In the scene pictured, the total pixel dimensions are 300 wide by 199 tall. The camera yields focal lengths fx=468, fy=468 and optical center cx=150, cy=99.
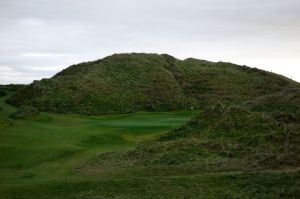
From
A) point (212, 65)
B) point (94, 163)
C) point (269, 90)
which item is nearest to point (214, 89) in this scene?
point (269, 90)

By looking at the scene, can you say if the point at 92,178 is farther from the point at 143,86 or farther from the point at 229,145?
the point at 143,86

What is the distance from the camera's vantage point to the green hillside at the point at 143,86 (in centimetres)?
5166

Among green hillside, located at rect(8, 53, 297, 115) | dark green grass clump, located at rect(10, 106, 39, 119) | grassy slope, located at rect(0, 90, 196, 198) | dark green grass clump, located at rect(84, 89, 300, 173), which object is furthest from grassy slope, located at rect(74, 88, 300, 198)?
green hillside, located at rect(8, 53, 297, 115)

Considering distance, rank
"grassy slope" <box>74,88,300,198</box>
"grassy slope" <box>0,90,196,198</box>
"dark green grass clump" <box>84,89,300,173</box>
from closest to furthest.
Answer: "grassy slope" <box>74,88,300,198</box>, "grassy slope" <box>0,90,196,198</box>, "dark green grass clump" <box>84,89,300,173</box>

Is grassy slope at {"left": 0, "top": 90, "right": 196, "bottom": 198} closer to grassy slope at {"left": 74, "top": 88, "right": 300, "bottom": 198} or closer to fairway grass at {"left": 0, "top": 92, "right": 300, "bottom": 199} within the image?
fairway grass at {"left": 0, "top": 92, "right": 300, "bottom": 199}

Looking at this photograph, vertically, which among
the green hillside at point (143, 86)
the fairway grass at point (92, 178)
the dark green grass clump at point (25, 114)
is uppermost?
the green hillside at point (143, 86)

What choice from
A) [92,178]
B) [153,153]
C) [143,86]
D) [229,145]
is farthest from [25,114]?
Result: [229,145]

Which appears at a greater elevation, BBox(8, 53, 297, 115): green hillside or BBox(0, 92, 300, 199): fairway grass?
BBox(8, 53, 297, 115): green hillside

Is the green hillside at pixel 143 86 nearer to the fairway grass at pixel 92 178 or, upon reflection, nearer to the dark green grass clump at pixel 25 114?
the dark green grass clump at pixel 25 114

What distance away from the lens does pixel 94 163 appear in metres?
22.6

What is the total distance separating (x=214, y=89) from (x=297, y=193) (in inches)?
1769

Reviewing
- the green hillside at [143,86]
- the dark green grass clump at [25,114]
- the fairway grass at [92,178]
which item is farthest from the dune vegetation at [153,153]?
the green hillside at [143,86]

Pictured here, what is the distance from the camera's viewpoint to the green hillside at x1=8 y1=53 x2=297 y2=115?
51.7m

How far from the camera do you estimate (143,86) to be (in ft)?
193
